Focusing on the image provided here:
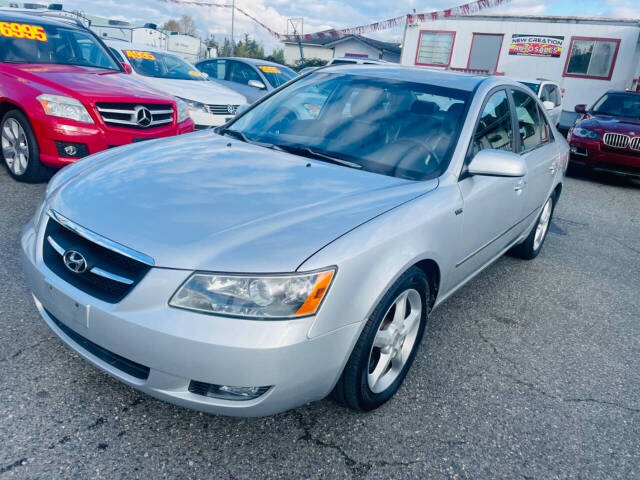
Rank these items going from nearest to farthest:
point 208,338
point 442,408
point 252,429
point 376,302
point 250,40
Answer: point 208,338 → point 376,302 → point 252,429 → point 442,408 → point 250,40

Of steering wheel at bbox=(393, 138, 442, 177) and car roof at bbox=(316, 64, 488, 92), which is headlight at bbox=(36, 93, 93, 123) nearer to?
car roof at bbox=(316, 64, 488, 92)

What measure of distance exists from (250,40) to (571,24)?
50752 mm

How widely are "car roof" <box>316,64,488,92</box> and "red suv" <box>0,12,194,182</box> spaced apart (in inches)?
99.8

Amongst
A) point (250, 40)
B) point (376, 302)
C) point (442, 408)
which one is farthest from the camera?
point (250, 40)

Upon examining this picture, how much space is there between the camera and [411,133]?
294 centimetres

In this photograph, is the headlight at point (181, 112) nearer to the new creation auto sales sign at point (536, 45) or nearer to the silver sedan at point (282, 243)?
the silver sedan at point (282, 243)

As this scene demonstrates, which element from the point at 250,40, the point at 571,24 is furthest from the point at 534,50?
the point at 250,40

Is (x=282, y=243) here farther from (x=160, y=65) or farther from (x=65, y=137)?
(x=160, y=65)

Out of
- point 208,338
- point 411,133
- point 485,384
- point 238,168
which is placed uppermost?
point 411,133

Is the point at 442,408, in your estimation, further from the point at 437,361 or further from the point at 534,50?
the point at 534,50

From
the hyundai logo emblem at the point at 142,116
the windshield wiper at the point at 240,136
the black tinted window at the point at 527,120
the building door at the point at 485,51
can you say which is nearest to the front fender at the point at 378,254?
the windshield wiper at the point at 240,136

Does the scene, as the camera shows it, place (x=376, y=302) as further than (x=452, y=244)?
No

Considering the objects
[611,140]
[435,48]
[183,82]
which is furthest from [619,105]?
[435,48]

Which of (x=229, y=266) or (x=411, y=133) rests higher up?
(x=411, y=133)
